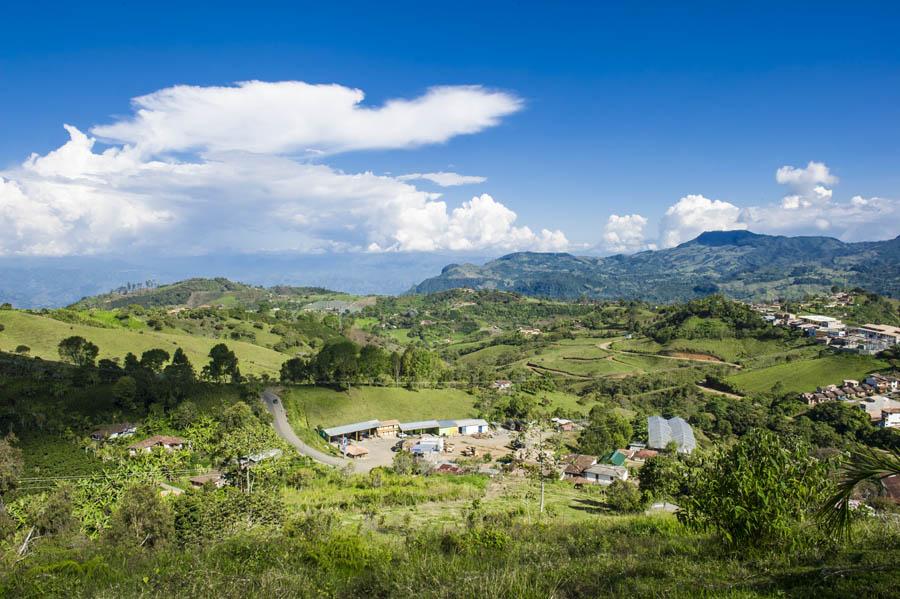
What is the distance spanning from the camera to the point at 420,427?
51.9 metres

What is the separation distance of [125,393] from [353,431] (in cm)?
1959

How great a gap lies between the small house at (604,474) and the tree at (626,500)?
29.3 feet

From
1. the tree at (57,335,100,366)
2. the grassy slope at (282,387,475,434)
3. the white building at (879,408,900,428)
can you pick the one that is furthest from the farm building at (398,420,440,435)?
the white building at (879,408,900,428)

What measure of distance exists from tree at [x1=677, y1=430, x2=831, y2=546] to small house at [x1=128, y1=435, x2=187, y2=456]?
114 feet

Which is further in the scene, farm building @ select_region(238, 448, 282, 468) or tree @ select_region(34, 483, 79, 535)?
farm building @ select_region(238, 448, 282, 468)

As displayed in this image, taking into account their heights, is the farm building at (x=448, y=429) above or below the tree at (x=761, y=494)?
below

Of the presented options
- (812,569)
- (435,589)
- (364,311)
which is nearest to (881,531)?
(812,569)

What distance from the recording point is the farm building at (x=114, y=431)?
1337 inches

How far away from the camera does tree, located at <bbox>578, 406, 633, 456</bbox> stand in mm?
45844

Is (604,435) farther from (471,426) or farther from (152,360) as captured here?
(152,360)

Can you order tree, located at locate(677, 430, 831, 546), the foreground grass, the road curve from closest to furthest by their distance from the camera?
Result: the foreground grass, tree, located at locate(677, 430, 831, 546), the road curve

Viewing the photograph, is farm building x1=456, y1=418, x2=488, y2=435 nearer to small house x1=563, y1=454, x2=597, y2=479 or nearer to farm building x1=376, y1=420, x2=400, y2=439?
farm building x1=376, y1=420, x2=400, y2=439

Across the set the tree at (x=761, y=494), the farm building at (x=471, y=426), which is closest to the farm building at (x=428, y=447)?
the farm building at (x=471, y=426)

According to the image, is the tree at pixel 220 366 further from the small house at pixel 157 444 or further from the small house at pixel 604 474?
the small house at pixel 604 474
